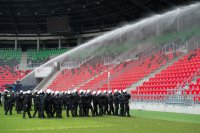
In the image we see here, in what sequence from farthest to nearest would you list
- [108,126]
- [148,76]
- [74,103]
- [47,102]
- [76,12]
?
1. [76,12]
2. [148,76]
3. [74,103]
4. [47,102]
5. [108,126]

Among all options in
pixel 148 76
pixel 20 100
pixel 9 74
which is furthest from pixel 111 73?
pixel 9 74

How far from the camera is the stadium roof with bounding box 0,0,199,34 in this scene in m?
45.7

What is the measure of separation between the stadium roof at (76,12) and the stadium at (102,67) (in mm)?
153

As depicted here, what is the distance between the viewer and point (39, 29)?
59812 mm

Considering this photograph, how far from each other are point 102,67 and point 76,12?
44.0 ft

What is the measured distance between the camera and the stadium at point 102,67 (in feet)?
65.2

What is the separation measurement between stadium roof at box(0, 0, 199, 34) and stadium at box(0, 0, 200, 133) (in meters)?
0.15

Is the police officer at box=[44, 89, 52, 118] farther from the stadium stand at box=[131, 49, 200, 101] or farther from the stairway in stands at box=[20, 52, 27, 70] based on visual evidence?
the stairway in stands at box=[20, 52, 27, 70]

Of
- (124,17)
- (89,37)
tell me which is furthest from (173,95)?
(89,37)

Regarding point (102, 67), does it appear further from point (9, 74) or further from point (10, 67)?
point (10, 67)

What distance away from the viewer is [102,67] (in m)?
43.5

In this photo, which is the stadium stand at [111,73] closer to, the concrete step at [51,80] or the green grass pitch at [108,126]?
the concrete step at [51,80]

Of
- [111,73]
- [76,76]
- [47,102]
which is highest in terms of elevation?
[111,73]

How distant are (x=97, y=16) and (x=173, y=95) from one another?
32.2 m
